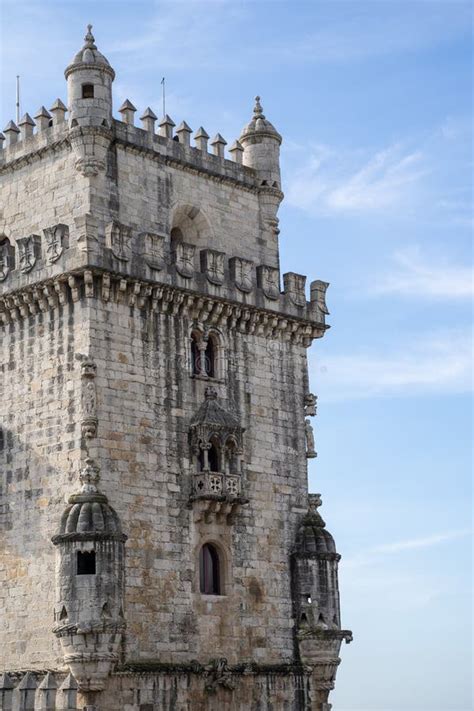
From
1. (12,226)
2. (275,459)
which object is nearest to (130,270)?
(12,226)

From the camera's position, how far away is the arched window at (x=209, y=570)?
40062mm

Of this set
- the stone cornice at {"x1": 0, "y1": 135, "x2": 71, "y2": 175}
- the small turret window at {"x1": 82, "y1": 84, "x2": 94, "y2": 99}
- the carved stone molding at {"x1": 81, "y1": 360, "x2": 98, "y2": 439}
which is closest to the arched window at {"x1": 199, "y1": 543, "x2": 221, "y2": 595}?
the carved stone molding at {"x1": 81, "y1": 360, "x2": 98, "y2": 439}

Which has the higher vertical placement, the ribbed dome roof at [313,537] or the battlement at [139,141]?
the battlement at [139,141]

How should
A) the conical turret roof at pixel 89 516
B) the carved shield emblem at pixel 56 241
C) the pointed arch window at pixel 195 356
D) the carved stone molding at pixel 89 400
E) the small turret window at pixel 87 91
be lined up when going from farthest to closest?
the pointed arch window at pixel 195 356, the small turret window at pixel 87 91, the carved shield emblem at pixel 56 241, the carved stone molding at pixel 89 400, the conical turret roof at pixel 89 516

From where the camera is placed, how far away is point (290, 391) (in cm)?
4406

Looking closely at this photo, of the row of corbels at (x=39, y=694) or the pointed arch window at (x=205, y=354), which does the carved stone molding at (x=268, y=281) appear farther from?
the row of corbels at (x=39, y=694)

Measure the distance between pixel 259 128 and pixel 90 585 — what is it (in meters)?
17.9

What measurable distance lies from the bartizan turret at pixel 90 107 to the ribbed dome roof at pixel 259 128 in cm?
683

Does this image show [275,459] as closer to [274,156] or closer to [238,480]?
[238,480]

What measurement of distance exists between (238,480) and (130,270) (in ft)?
23.2

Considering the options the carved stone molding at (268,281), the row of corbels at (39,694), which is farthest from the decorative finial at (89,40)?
the row of corbels at (39,694)

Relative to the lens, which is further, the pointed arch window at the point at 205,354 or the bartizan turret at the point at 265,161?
the bartizan turret at the point at 265,161

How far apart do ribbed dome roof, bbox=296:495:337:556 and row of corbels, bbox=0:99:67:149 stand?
1461cm

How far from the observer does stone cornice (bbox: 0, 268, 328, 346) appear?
38.8m
